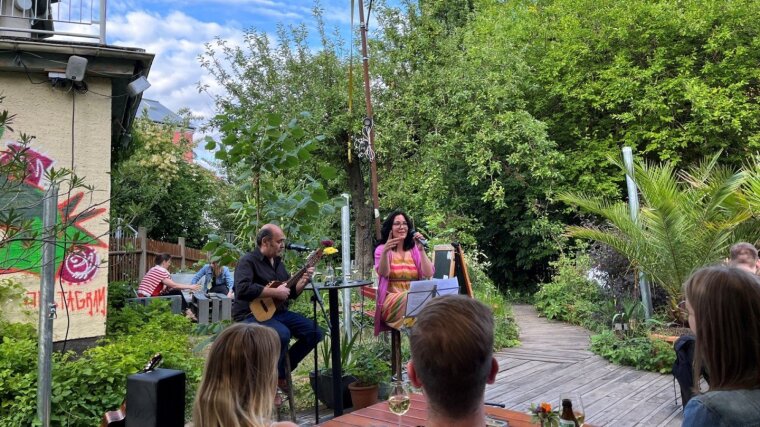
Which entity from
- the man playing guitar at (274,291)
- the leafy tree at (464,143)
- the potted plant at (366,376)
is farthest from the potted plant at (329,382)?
the leafy tree at (464,143)

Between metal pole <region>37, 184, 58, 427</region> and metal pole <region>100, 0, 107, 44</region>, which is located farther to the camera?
metal pole <region>100, 0, 107, 44</region>

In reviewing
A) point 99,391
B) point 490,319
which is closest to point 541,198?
point 99,391

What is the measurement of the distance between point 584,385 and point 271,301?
128 inches

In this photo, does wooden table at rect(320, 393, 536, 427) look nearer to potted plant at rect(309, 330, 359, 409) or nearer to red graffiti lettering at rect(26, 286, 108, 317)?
potted plant at rect(309, 330, 359, 409)

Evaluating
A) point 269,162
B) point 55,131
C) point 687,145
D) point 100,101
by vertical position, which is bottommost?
point 269,162

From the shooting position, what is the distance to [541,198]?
514 inches

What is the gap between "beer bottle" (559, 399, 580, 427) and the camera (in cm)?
208

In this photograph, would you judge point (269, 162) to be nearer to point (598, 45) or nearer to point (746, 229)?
point (746, 229)

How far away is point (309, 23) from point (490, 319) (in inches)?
559

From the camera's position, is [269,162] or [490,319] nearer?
[490,319]

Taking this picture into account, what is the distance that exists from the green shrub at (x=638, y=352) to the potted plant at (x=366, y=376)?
303cm

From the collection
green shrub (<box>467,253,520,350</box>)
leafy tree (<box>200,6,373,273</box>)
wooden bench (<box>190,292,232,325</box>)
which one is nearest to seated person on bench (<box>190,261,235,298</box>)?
wooden bench (<box>190,292,232,325</box>)

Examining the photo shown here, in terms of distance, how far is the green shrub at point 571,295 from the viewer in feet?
30.8

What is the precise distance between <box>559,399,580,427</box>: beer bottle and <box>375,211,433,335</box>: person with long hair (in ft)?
8.51
